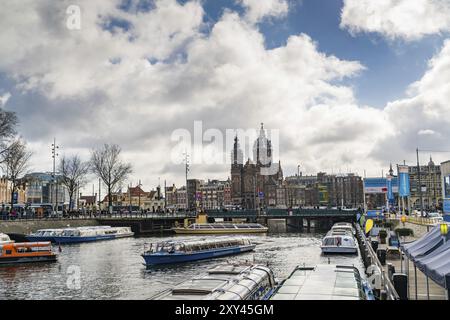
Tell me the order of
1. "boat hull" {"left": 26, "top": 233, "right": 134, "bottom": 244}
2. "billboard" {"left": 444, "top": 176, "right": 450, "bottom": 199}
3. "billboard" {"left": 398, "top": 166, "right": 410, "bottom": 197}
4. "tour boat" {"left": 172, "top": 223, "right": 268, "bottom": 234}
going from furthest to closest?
"tour boat" {"left": 172, "top": 223, "right": 268, "bottom": 234}, "billboard" {"left": 444, "top": 176, "right": 450, "bottom": 199}, "boat hull" {"left": 26, "top": 233, "right": 134, "bottom": 244}, "billboard" {"left": 398, "top": 166, "right": 410, "bottom": 197}

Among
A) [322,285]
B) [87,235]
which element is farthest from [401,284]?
[87,235]

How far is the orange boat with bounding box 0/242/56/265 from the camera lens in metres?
44.2

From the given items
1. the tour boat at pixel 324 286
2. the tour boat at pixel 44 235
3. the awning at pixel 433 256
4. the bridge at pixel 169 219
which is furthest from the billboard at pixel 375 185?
the tour boat at pixel 324 286

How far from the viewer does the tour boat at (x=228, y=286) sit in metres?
17.4

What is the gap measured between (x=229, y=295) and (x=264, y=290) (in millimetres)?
5656

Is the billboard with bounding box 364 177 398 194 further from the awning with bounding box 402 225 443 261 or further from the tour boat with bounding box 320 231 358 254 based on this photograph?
the awning with bounding box 402 225 443 261

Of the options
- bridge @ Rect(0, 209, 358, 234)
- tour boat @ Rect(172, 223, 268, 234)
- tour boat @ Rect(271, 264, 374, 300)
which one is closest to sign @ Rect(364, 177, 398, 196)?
bridge @ Rect(0, 209, 358, 234)

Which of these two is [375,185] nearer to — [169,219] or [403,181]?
[403,181]

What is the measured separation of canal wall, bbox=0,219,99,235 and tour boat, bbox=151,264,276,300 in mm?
54359

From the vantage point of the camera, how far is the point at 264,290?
73.9 feet

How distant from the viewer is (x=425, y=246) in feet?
71.7

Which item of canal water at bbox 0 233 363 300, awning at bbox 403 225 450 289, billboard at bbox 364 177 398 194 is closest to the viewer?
awning at bbox 403 225 450 289
